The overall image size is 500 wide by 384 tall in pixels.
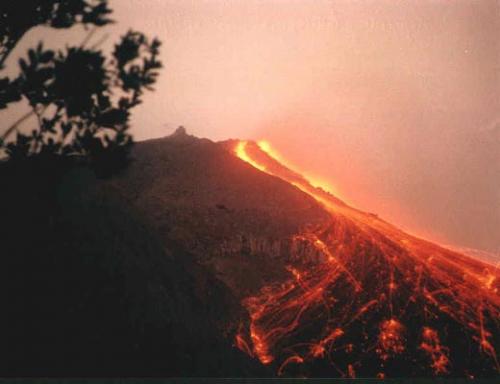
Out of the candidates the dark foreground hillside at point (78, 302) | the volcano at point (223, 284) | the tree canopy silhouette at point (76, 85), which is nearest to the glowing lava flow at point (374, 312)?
the volcano at point (223, 284)

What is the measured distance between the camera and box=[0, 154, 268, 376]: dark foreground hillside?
7273 millimetres

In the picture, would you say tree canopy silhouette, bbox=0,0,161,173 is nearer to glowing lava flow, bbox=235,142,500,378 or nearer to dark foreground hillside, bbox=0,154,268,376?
dark foreground hillside, bbox=0,154,268,376

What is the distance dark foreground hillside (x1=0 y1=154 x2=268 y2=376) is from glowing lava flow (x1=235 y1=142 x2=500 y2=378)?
601 centimetres

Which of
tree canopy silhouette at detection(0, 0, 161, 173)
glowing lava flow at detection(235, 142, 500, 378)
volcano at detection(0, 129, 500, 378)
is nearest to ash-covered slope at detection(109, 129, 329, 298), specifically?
volcano at detection(0, 129, 500, 378)

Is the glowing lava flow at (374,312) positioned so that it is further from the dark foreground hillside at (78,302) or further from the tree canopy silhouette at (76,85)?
the tree canopy silhouette at (76,85)

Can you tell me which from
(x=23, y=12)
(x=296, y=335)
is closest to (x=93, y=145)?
(x=23, y=12)

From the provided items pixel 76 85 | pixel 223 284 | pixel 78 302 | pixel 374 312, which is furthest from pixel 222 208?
pixel 76 85

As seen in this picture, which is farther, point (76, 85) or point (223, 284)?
point (223, 284)

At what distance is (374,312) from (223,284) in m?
8.95

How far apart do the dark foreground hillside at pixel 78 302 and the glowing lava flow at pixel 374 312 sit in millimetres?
6005

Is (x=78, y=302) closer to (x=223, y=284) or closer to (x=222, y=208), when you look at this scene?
(x=223, y=284)

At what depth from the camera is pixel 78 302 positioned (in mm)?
9188

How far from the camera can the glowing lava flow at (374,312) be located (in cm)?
1902

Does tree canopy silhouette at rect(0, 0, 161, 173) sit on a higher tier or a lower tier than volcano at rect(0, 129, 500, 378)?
higher
